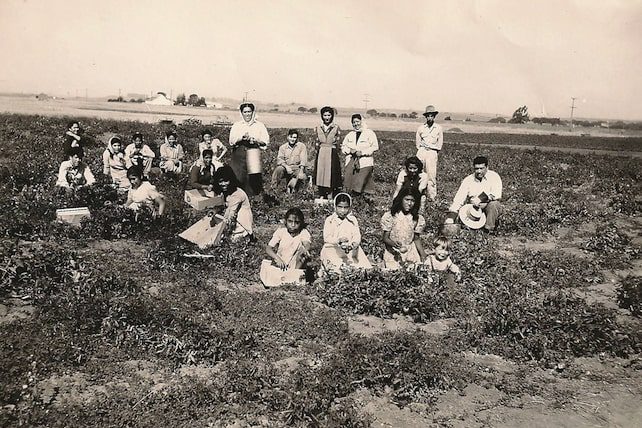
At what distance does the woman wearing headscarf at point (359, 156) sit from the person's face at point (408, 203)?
3.70 metres

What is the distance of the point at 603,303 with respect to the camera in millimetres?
6172

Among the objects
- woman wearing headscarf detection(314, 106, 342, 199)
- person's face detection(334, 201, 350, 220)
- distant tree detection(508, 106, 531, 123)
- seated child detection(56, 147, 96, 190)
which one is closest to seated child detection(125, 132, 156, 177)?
seated child detection(56, 147, 96, 190)

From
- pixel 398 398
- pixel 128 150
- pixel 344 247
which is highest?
pixel 128 150

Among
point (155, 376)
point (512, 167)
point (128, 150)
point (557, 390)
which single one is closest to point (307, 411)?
point (155, 376)

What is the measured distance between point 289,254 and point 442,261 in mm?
1878

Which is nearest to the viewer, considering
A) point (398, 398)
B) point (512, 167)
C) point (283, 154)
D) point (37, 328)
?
point (398, 398)

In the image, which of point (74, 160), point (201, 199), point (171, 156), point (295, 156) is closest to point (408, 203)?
point (201, 199)

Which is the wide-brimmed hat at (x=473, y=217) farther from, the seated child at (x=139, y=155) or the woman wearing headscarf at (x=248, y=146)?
the seated child at (x=139, y=155)

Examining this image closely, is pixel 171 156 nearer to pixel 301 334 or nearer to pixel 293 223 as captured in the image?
pixel 293 223

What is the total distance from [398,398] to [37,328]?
10.5 feet

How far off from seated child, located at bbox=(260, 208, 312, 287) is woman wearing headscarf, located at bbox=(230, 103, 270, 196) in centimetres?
387

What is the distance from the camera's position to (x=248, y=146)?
403 inches

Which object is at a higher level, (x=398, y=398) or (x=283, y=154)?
(x=283, y=154)

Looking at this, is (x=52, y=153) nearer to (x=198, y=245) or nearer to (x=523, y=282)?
(x=198, y=245)
